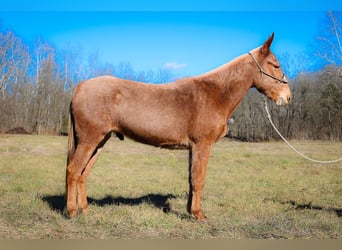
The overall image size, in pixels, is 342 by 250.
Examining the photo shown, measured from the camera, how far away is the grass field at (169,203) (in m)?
4.73

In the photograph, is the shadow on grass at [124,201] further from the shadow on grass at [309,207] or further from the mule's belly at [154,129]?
the shadow on grass at [309,207]

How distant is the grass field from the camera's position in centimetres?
473

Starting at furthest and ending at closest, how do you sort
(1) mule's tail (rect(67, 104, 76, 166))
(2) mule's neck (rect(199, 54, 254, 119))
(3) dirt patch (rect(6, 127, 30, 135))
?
(3) dirt patch (rect(6, 127, 30, 135)) < (2) mule's neck (rect(199, 54, 254, 119)) < (1) mule's tail (rect(67, 104, 76, 166))

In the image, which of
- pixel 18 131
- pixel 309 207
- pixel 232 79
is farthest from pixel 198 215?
pixel 18 131

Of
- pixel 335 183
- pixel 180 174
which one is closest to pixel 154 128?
pixel 180 174

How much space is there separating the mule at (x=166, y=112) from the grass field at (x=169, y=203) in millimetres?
589

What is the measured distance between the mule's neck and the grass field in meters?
2.13

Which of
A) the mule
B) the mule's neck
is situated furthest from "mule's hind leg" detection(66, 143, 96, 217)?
the mule's neck

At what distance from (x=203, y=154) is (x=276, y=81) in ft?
6.67

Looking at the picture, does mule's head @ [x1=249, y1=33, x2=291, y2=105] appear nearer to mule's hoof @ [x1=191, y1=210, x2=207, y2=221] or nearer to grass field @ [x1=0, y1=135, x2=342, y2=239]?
grass field @ [x1=0, y1=135, x2=342, y2=239]

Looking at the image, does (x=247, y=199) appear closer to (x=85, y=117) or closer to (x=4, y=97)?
(x=85, y=117)

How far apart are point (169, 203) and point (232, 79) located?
3.00 m

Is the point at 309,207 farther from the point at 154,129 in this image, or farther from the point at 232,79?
the point at 154,129

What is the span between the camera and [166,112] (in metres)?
5.41
